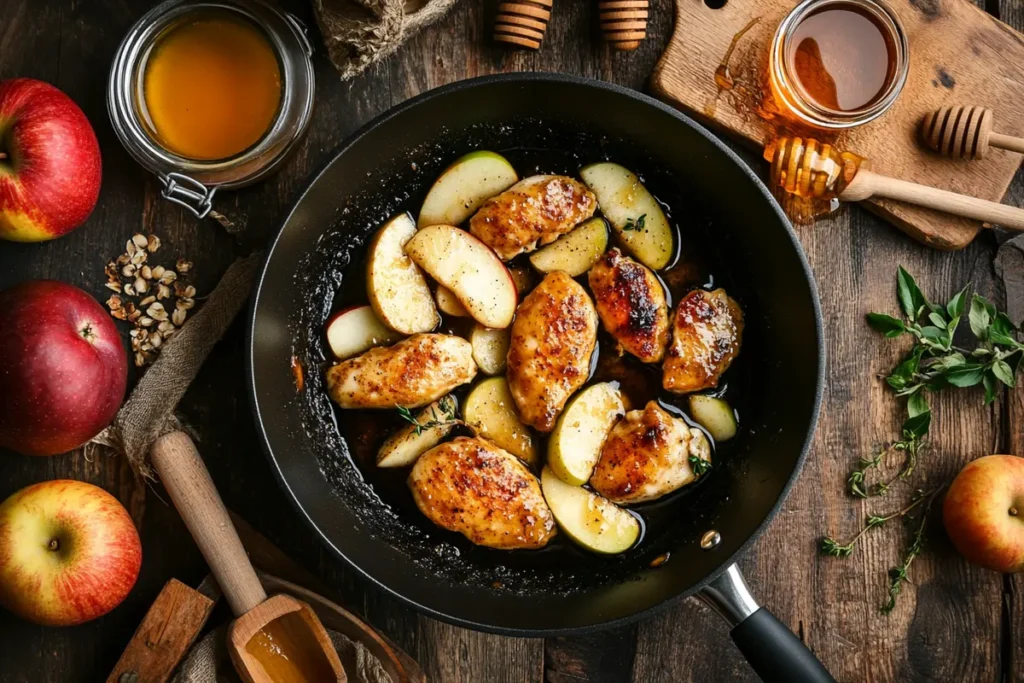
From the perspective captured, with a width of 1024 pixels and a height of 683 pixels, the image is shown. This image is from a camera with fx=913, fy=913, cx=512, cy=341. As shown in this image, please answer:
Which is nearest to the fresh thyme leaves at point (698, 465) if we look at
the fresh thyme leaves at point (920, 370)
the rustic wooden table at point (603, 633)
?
the rustic wooden table at point (603, 633)

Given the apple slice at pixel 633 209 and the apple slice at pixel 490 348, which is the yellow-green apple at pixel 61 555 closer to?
the apple slice at pixel 490 348

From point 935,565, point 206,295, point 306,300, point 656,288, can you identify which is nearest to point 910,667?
point 935,565

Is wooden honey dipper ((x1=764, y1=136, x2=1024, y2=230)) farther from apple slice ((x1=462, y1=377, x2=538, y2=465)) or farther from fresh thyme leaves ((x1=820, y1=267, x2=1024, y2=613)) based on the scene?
apple slice ((x1=462, y1=377, x2=538, y2=465))

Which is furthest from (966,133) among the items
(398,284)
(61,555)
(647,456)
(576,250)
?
(61,555)

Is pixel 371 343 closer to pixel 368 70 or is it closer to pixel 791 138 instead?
pixel 368 70

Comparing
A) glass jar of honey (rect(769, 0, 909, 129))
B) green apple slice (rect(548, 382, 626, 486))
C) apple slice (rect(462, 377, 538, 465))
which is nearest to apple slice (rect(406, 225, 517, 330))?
apple slice (rect(462, 377, 538, 465))

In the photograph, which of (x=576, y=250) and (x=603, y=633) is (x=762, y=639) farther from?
(x=576, y=250)
